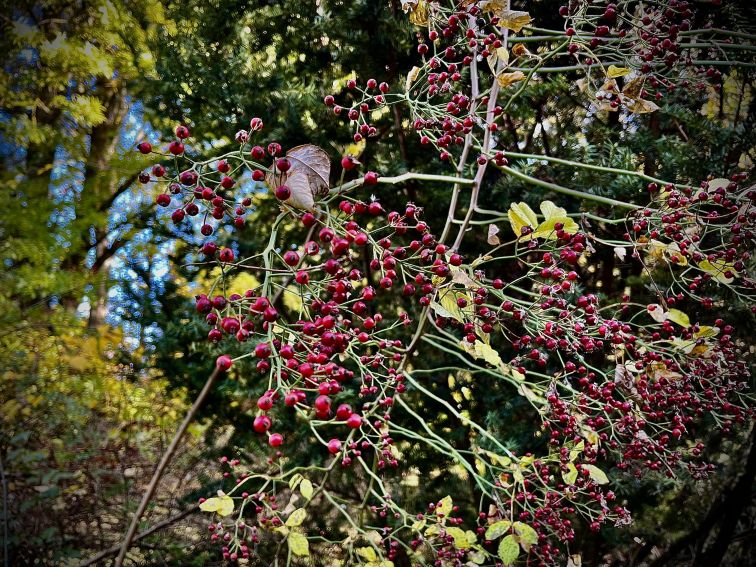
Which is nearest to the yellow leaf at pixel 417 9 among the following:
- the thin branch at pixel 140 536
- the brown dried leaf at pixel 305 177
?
the brown dried leaf at pixel 305 177

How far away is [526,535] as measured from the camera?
866 millimetres

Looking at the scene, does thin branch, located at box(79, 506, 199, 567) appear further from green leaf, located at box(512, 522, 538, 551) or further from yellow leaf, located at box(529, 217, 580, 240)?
yellow leaf, located at box(529, 217, 580, 240)

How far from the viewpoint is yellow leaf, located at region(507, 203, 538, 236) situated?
0.83m

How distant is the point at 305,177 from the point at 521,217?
0.44 meters

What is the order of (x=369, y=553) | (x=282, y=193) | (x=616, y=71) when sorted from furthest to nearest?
(x=369, y=553) → (x=616, y=71) → (x=282, y=193)

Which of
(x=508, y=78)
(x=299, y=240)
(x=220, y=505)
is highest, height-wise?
(x=508, y=78)

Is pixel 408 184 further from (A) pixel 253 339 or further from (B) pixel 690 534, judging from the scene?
(B) pixel 690 534

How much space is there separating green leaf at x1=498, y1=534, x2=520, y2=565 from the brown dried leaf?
751mm

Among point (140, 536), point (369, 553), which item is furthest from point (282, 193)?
point (140, 536)

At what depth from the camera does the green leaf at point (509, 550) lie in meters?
0.86

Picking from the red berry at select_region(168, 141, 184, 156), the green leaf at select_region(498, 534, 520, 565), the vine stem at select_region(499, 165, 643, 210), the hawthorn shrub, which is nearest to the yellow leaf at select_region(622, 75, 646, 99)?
the hawthorn shrub

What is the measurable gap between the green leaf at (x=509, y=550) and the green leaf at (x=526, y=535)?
2cm

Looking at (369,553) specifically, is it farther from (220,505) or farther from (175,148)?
(175,148)

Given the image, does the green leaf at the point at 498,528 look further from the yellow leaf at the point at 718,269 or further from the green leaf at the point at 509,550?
the yellow leaf at the point at 718,269
